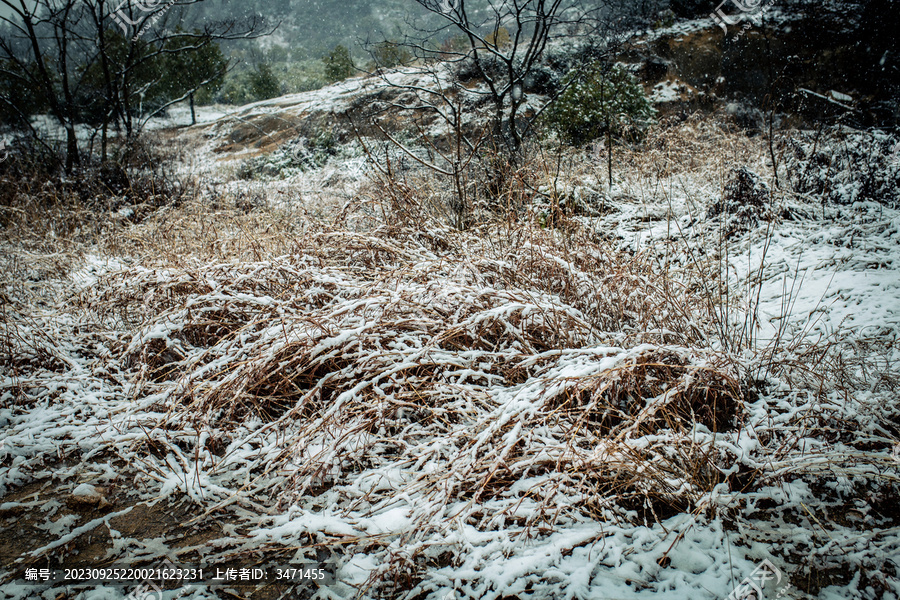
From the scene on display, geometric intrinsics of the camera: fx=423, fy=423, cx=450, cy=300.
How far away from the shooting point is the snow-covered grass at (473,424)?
112 centimetres

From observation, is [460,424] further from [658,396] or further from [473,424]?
[658,396]

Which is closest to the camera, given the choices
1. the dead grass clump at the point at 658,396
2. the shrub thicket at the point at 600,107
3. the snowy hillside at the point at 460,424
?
the snowy hillside at the point at 460,424

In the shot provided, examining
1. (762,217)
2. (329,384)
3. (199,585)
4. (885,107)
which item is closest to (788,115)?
(885,107)

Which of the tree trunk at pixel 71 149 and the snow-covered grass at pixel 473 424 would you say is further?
the tree trunk at pixel 71 149

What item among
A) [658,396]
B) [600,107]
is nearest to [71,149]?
[658,396]

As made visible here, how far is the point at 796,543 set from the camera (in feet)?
3.61

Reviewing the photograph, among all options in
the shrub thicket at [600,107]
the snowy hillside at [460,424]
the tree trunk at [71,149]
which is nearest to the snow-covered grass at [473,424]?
the snowy hillside at [460,424]

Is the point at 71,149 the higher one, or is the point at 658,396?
the point at 71,149

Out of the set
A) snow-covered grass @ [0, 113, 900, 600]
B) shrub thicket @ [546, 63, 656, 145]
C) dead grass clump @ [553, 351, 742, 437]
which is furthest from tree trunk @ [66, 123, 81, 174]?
dead grass clump @ [553, 351, 742, 437]

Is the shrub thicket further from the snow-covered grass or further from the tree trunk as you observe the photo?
the tree trunk

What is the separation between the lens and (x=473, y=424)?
1549 mm

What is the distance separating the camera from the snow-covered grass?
112 cm

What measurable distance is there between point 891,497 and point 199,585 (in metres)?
1.92

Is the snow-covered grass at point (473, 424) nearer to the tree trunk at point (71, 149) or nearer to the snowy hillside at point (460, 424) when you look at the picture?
the snowy hillside at point (460, 424)
